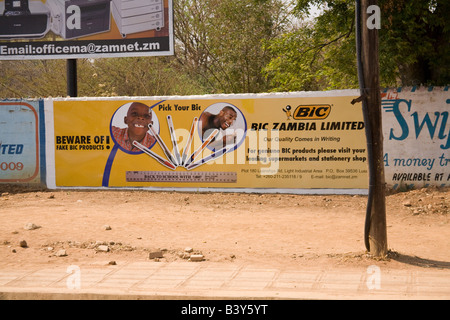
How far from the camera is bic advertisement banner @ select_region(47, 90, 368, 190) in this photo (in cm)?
1353

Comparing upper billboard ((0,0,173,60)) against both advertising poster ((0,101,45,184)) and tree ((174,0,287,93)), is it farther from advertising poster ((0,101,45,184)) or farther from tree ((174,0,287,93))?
tree ((174,0,287,93))

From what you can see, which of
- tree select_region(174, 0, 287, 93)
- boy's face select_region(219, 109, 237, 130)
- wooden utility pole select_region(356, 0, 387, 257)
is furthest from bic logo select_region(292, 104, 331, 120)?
tree select_region(174, 0, 287, 93)

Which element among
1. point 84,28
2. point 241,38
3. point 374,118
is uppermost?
point 241,38

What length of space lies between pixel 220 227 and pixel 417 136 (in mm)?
5039

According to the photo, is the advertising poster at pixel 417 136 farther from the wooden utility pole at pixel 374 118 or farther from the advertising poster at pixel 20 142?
the advertising poster at pixel 20 142

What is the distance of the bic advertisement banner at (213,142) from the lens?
13531 millimetres

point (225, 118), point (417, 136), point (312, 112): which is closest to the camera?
point (417, 136)

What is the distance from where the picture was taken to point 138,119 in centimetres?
1468

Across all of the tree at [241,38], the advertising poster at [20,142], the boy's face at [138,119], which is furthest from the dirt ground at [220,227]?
the tree at [241,38]

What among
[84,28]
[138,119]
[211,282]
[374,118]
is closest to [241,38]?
[84,28]

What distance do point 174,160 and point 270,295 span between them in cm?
861

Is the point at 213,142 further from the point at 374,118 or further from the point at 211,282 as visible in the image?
the point at 211,282

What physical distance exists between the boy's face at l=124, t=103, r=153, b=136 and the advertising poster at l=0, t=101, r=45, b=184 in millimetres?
2347

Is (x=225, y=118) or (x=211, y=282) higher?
(x=225, y=118)
